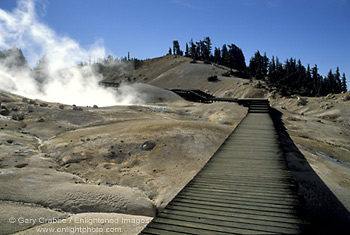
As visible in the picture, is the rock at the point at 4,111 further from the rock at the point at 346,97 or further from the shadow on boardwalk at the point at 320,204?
the rock at the point at 346,97

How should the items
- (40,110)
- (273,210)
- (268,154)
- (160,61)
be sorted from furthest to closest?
(160,61)
(40,110)
(268,154)
(273,210)

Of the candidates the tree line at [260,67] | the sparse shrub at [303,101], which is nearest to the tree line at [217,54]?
the tree line at [260,67]

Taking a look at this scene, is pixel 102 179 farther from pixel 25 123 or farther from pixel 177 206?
pixel 25 123

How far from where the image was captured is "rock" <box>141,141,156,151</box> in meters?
10.9

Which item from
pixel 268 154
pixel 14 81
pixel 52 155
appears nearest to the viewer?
pixel 268 154

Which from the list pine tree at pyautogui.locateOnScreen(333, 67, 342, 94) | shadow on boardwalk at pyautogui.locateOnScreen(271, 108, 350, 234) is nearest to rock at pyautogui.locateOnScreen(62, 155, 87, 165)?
shadow on boardwalk at pyautogui.locateOnScreen(271, 108, 350, 234)

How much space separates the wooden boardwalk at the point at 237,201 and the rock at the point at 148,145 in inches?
159

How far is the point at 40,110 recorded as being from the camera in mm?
17109

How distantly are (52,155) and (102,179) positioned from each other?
10.8 ft

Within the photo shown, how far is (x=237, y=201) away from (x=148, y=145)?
6717 millimetres

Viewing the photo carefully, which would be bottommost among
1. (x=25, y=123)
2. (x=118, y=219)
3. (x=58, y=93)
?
(x=118, y=219)

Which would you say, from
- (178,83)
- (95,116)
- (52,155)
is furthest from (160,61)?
(52,155)

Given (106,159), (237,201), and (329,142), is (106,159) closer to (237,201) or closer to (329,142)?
(237,201)

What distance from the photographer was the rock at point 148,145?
10852 millimetres
